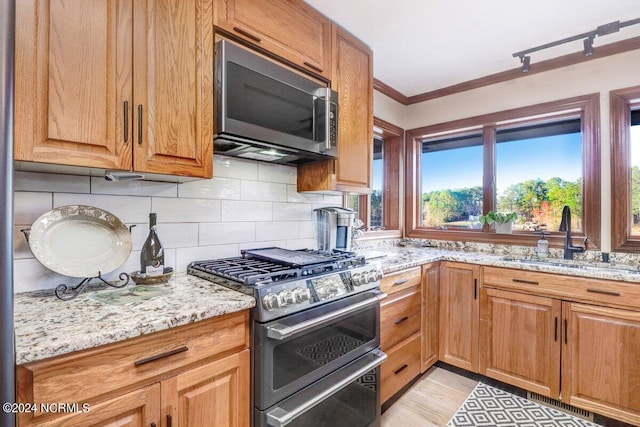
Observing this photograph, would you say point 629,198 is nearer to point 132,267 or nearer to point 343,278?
point 343,278

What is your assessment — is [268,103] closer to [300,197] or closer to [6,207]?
[300,197]

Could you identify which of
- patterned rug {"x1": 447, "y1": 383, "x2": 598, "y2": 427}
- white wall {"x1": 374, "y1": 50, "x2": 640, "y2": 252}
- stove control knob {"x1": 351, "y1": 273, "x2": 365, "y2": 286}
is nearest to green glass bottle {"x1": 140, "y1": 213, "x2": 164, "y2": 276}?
stove control knob {"x1": 351, "y1": 273, "x2": 365, "y2": 286}

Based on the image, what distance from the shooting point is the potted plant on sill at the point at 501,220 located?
107 inches

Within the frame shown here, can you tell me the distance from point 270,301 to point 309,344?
0.32 metres

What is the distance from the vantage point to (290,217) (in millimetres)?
2189

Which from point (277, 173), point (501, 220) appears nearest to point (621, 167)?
point (501, 220)

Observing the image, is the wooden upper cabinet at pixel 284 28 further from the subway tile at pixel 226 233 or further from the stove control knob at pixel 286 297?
the stove control knob at pixel 286 297

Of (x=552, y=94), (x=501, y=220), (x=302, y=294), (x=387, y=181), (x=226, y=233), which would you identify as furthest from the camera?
(x=387, y=181)

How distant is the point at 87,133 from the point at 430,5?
1.96m

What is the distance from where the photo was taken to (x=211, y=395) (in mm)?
1103

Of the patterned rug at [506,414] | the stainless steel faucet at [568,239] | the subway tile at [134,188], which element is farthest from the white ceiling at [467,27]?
the patterned rug at [506,414]

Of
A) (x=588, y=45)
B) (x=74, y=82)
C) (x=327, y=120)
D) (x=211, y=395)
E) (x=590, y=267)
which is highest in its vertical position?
(x=588, y=45)

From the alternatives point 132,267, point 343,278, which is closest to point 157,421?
point 132,267

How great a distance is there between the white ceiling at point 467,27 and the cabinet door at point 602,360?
1833mm
